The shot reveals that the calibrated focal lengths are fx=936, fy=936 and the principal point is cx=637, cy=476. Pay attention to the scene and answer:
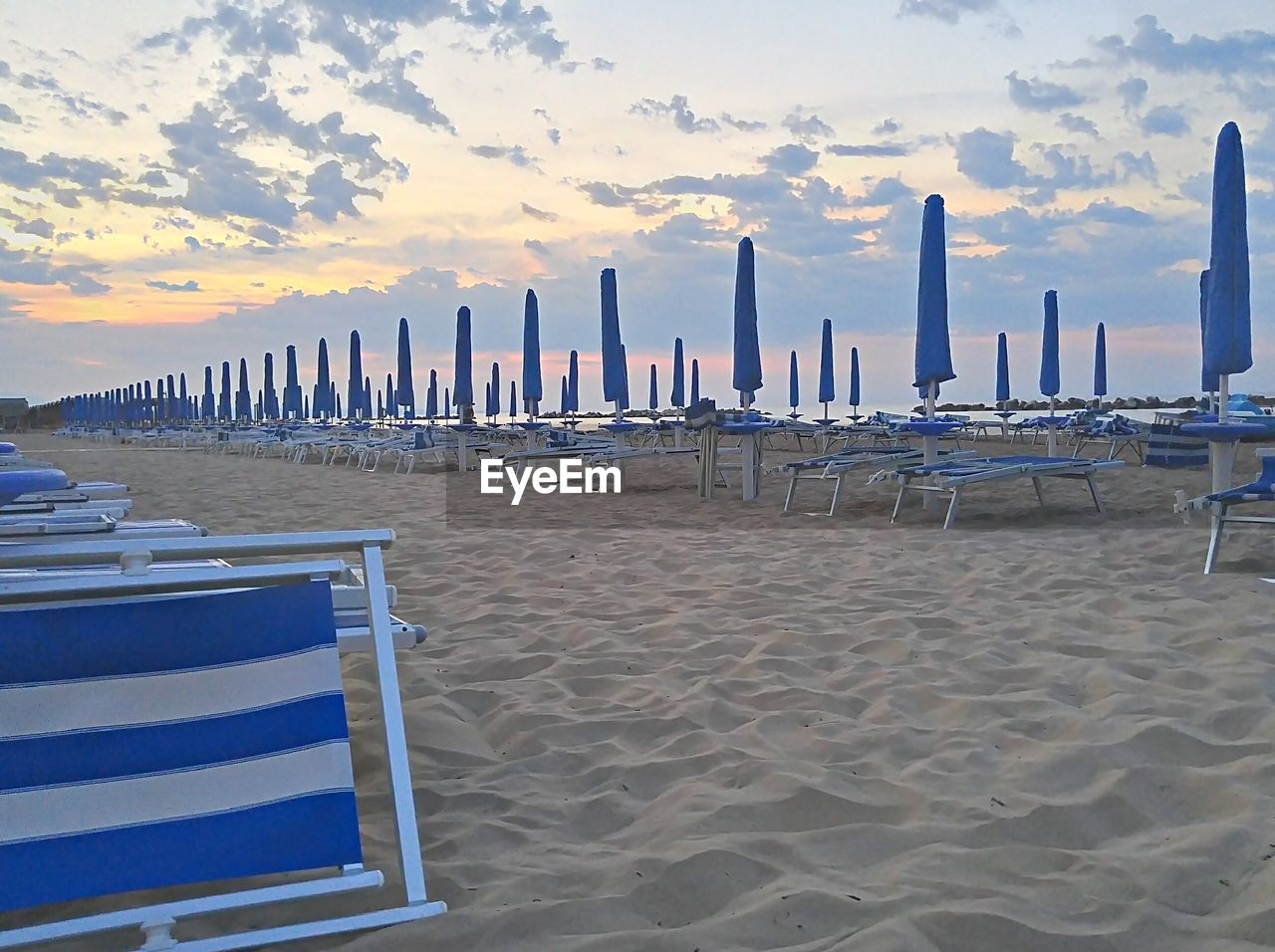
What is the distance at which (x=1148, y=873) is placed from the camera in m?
1.67

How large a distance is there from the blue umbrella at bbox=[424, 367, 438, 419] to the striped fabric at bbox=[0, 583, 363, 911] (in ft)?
90.3

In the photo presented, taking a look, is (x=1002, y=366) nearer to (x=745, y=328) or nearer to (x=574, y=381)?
(x=574, y=381)

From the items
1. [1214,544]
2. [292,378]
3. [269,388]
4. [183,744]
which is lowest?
[1214,544]

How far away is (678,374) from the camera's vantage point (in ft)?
69.2

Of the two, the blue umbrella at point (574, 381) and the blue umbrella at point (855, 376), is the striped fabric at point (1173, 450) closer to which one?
the blue umbrella at point (855, 376)

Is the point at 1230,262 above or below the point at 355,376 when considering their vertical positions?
below

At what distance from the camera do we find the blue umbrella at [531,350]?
14.0m

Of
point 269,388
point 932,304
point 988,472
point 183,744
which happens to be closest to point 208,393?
point 269,388

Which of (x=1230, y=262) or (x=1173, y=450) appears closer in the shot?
(x=1230, y=262)

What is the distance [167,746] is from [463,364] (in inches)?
560

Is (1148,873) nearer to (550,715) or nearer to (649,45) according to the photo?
(550,715)

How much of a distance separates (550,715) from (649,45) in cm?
995

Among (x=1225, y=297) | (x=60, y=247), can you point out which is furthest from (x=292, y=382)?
(x=1225, y=297)

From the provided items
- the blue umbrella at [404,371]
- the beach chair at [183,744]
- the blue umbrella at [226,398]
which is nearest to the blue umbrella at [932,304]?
the beach chair at [183,744]
